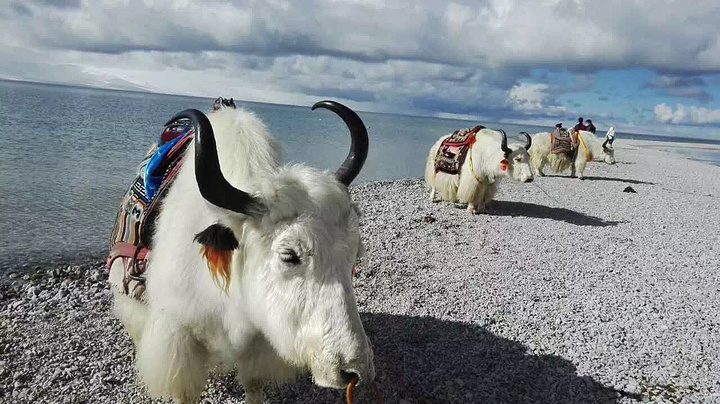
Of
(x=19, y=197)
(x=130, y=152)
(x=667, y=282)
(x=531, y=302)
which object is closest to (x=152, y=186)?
(x=531, y=302)

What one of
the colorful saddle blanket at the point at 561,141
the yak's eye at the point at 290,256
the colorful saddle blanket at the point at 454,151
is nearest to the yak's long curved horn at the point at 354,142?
the yak's eye at the point at 290,256

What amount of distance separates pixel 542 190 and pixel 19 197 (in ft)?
37.6

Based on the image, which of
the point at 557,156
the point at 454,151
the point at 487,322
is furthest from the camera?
the point at 557,156

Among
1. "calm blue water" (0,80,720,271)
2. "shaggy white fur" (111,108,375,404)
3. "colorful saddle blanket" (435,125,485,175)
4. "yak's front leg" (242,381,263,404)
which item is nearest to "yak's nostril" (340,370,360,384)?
"shaggy white fur" (111,108,375,404)

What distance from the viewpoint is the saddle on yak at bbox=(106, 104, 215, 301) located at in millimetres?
2600

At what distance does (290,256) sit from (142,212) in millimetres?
1265

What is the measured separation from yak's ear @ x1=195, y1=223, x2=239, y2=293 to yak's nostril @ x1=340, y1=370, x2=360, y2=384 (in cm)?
65

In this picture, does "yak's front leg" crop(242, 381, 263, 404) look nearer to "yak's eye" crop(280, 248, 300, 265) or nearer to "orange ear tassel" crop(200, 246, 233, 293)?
"orange ear tassel" crop(200, 246, 233, 293)

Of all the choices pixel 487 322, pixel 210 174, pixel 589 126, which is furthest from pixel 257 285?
pixel 589 126

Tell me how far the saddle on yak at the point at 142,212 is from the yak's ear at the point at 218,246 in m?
0.76

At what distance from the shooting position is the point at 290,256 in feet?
6.16

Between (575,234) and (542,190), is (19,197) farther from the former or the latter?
(542,190)

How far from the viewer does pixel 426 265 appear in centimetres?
584

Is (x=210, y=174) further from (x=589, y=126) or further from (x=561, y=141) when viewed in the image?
(x=589, y=126)
